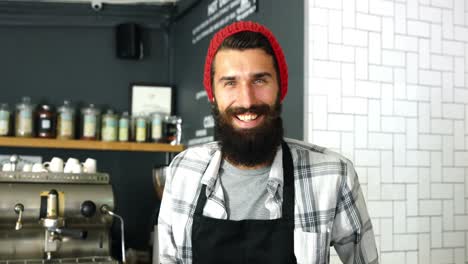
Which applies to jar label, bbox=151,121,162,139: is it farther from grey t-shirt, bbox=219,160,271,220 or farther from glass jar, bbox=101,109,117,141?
grey t-shirt, bbox=219,160,271,220

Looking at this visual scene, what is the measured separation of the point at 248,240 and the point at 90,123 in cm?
213

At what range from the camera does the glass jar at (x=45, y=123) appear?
10.9 feet

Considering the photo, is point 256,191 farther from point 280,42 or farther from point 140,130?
point 140,130

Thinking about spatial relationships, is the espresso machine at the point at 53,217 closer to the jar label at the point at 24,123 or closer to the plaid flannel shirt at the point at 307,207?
the jar label at the point at 24,123

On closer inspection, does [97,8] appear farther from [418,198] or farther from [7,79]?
Answer: [418,198]

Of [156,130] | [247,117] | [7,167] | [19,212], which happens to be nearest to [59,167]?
[7,167]

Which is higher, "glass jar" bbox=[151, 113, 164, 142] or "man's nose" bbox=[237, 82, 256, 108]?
"man's nose" bbox=[237, 82, 256, 108]

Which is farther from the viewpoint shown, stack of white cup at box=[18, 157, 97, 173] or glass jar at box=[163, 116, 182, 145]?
glass jar at box=[163, 116, 182, 145]

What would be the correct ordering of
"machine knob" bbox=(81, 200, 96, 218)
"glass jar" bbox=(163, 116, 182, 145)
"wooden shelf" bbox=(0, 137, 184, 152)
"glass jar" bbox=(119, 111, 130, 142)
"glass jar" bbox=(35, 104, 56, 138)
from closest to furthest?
1. "machine knob" bbox=(81, 200, 96, 218)
2. "wooden shelf" bbox=(0, 137, 184, 152)
3. "glass jar" bbox=(35, 104, 56, 138)
4. "glass jar" bbox=(119, 111, 130, 142)
5. "glass jar" bbox=(163, 116, 182, 145)

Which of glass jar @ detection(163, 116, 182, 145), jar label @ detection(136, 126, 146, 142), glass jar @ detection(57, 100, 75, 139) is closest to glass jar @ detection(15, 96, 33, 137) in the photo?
Answer: glass jar @ detection(57, 100, 75, 139)

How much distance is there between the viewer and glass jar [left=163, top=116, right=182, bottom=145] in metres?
3.59

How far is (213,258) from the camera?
1.49m

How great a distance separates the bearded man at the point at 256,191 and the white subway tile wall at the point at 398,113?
2.10ft

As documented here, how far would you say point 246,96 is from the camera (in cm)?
147
